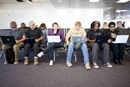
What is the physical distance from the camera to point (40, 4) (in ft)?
24.4

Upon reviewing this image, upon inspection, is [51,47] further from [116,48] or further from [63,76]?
[116,48]

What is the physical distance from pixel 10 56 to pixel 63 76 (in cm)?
165

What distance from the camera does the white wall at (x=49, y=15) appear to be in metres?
7.45

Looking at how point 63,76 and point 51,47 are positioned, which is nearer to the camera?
point 63,76

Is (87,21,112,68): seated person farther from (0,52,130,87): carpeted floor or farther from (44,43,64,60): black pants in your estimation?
(44,43,64,60): black pants

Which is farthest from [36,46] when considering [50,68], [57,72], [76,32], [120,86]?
[120,86]

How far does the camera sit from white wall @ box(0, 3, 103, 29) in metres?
7.45

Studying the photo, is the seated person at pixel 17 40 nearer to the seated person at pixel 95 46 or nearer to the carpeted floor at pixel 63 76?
the carpeted floor at pixel 63 76

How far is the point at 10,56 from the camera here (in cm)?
291

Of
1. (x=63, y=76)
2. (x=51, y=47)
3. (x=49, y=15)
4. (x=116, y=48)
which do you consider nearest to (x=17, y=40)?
(x=51, y=47)

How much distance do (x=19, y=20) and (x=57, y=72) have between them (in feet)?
20.9

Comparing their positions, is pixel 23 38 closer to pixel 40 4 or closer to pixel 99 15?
pixel 40 4

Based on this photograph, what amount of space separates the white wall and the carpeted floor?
216 inches

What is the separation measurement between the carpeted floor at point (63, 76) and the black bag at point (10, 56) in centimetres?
28
